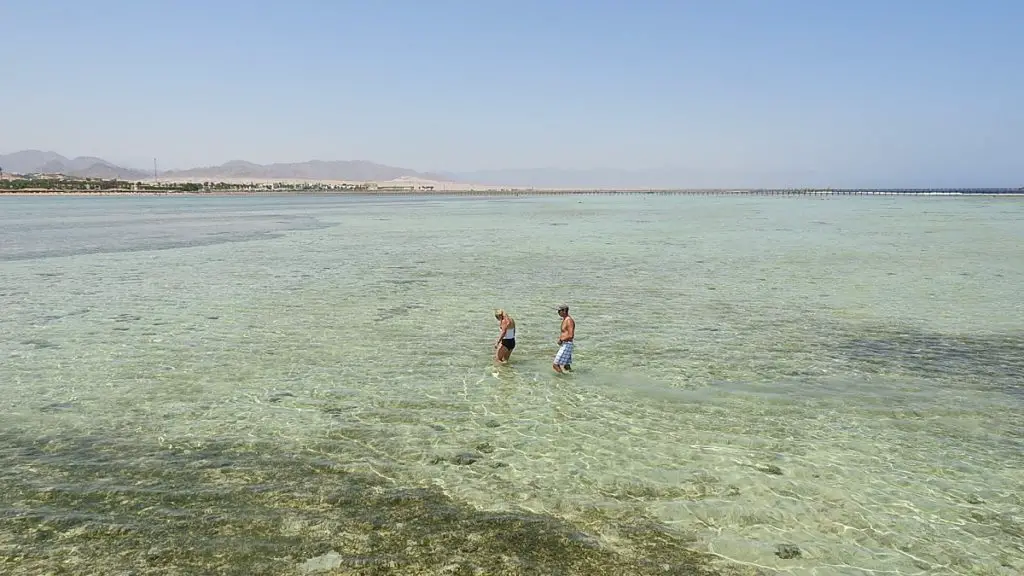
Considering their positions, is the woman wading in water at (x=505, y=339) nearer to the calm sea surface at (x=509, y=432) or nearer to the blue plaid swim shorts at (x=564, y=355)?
the calm sea surface at (x=509, y=432)

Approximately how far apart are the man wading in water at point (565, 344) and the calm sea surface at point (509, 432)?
1.14 feet

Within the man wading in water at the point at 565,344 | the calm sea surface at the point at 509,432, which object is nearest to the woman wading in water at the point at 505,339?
the calm sea surface at the point at 509,432

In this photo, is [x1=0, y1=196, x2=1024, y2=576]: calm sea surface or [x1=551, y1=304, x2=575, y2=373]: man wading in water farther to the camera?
[x1=551, y1=304, x2=575, y2=373]: man wading in water

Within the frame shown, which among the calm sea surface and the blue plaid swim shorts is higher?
the blue plaid swim shorts

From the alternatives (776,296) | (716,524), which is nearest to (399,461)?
(716,524)

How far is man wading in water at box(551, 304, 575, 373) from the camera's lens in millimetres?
14516

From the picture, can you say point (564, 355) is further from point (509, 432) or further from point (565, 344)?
point (509, 432)

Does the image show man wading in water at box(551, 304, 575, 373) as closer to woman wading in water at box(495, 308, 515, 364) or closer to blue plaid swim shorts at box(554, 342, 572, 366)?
blue plaid swim shorts at box(554, 342, 572, 366)

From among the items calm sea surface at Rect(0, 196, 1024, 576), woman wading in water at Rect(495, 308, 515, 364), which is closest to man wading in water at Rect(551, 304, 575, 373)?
calm sea surface at Rect(0, 196, 1024, 576)

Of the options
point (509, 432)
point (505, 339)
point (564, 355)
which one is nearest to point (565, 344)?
point (564, 355)

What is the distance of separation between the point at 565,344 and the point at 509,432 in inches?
141

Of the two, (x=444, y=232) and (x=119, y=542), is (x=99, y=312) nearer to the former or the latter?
(x=119, y=542)

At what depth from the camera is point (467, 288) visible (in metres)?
26.7

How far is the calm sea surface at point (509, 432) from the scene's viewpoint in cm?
798
